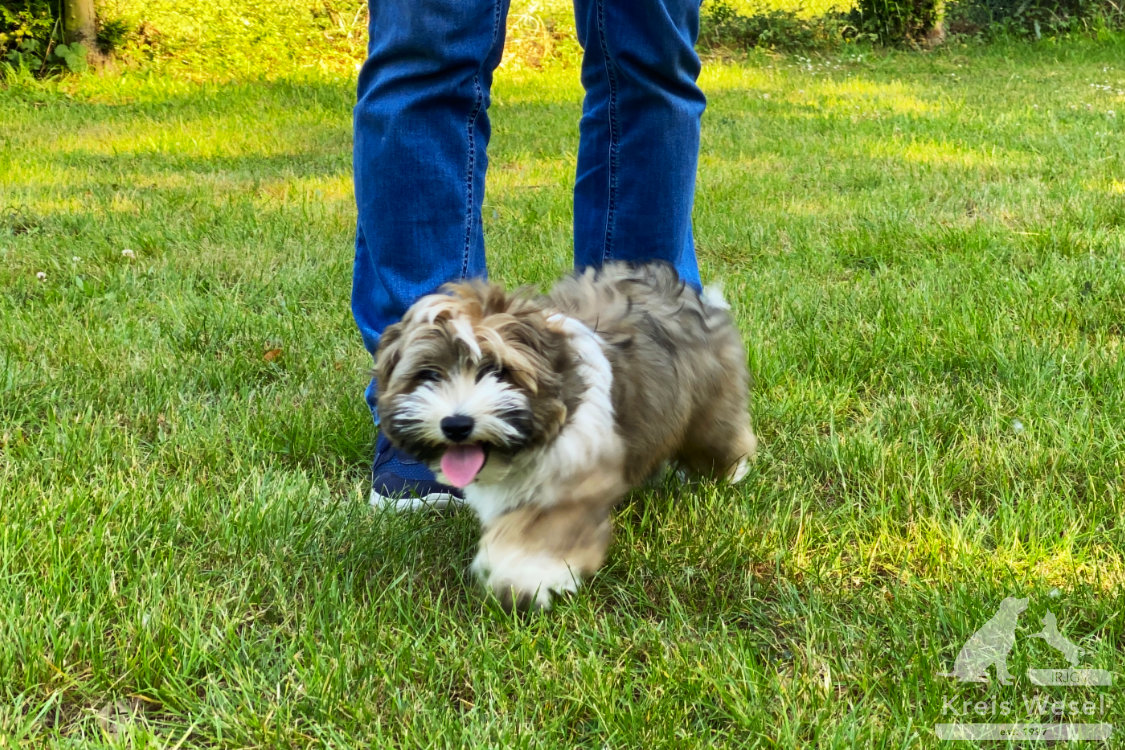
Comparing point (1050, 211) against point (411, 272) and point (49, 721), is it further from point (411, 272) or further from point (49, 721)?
point (49, 721)

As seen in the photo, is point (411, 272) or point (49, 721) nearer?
point (49, 721)

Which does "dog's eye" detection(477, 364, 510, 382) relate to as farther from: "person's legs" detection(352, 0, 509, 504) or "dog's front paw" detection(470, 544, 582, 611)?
"person's legs" detection(352, 0, 509, 504)

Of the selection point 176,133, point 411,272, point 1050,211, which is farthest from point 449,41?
point 176,133

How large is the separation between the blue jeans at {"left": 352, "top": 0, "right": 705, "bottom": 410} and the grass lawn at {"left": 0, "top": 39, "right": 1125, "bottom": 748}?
0.60 metres

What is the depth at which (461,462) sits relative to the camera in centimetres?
200

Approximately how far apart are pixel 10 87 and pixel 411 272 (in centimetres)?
870

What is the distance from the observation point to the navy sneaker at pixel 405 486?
251cm

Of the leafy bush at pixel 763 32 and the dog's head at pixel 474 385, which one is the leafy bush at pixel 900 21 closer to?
the leafy bush at pixel 763 32

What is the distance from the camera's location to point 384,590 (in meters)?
2.09

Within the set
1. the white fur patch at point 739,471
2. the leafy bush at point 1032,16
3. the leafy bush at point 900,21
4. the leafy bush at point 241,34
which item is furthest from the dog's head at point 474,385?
the leafy bush at point 1032,16

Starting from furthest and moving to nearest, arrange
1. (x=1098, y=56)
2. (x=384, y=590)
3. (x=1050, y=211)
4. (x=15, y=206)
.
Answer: (x=1098, y=56) → (x=15, y=206) → (x=1050, y=211) → (x=384, y=590)

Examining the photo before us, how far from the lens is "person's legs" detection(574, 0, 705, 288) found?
2.72m
